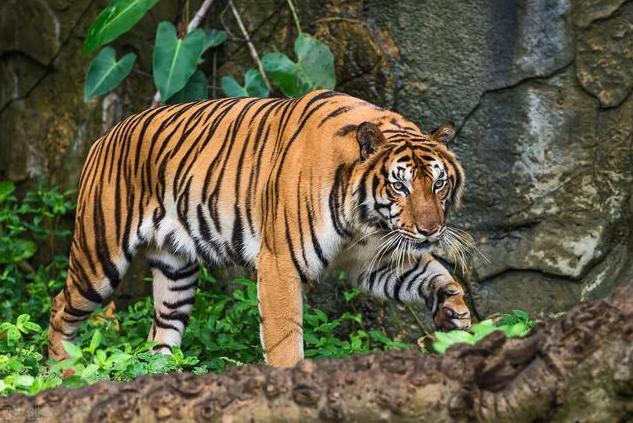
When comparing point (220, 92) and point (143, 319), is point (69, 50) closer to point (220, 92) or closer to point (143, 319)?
point (220, 92)

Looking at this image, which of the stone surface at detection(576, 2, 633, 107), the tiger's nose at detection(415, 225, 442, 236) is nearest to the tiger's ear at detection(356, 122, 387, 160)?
the tiger's nose at detection(415, 225, 442, 236)

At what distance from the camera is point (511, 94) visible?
715 cm

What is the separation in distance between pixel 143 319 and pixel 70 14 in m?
2.51

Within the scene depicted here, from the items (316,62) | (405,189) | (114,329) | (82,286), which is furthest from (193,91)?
(405,189)

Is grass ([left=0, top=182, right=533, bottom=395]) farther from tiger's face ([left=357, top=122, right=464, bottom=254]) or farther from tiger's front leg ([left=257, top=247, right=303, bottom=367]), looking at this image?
tiger's face ([left=357, top=122, right=464, bottom=254])

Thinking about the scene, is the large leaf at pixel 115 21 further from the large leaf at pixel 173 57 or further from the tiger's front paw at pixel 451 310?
the tiger's front paw at pixel 451 310

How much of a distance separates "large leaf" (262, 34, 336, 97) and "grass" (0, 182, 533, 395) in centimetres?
127

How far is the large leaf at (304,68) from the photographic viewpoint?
7.29 meters

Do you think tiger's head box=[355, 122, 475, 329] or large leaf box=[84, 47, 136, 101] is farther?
large leaf box=[84, 47, 136, 101]

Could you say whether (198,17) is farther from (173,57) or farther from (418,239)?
(418,239)

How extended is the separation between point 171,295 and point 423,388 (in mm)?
3837

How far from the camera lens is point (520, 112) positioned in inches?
281

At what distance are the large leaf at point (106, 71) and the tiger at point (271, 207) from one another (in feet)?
3.13

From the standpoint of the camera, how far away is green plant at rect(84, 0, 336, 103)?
732cm
